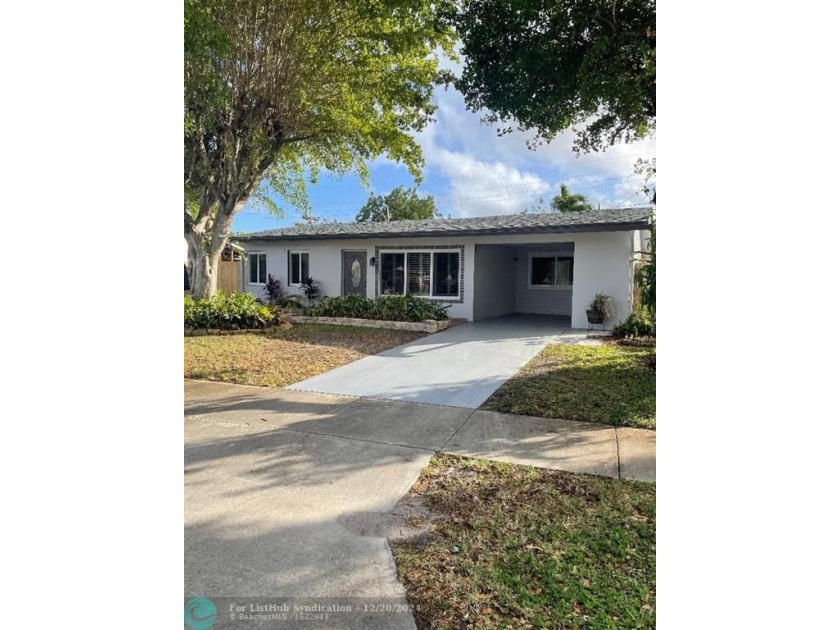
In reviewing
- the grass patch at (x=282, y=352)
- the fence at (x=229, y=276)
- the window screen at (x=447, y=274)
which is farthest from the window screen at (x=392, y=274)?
the fence at (x=229, y=276)

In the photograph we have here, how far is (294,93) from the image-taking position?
11.0 meters

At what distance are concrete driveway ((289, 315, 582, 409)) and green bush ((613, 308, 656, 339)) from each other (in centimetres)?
109

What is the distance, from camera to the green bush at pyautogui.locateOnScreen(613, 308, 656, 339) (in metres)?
10.7

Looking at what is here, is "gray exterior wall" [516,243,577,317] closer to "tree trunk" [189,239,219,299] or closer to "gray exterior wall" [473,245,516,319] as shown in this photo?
"gray exterior wall" [473,245,516,319]

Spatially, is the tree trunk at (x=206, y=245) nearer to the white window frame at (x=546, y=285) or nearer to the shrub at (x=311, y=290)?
the shrub at (x=311, y=290)

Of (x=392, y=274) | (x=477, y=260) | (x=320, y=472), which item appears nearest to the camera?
(x=320, y=472)

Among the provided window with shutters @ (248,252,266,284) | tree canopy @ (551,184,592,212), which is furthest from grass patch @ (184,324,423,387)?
tree canopy @ (551,184,592,212)

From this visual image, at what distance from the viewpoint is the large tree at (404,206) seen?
43875mm

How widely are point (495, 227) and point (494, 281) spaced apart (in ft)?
9.69

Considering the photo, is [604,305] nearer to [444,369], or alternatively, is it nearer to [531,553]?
[444,369]

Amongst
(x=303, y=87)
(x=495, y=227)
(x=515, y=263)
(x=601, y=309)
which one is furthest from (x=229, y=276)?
(x=601, y=309)

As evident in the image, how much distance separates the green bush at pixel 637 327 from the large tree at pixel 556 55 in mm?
5580

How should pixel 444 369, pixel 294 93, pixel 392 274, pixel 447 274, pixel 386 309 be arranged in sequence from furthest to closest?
pixel 392 274
pixel 447 274
pixel 386 309
pixel 294 93
pixel 444 369
